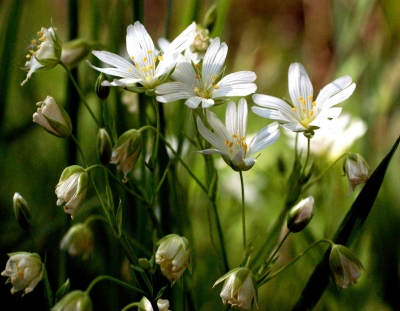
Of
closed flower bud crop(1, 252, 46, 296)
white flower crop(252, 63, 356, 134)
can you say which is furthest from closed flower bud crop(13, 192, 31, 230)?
white flower crop(252, 63, 356, 134)

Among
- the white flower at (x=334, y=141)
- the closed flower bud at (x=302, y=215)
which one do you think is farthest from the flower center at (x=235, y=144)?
the white flower at (x=334, y=141)

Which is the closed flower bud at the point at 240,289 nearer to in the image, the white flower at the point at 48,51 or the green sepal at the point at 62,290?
the green sepal at the point at 62,290

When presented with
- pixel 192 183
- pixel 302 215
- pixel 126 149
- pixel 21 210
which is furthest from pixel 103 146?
pixel 192 183

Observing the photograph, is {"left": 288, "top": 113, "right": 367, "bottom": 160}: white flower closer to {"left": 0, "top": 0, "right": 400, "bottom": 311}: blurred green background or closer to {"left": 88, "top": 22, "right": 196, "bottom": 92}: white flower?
{"left": 0, "top": 0, "right": 400, "bottom": 311}: blurred green background

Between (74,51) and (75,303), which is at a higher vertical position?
(74,51)

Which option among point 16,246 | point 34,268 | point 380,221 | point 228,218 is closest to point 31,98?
point 16,246

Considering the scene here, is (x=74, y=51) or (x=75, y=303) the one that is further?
(x=74, y=51)

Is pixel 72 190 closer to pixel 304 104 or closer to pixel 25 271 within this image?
pixel 25 271
